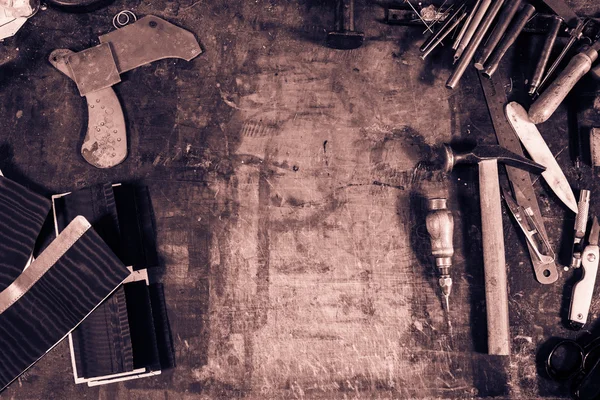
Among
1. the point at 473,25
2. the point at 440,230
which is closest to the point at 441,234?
the point at 440,230

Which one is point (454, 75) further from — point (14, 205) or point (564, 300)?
point (14, 205)

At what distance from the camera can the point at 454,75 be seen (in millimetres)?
2465

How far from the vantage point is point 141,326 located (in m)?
A: 2.44

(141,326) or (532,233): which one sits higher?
(532,233)

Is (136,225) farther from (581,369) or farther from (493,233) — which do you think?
(581,369)

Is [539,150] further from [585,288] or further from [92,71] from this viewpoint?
[92,71]

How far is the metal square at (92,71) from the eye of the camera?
8.38ft

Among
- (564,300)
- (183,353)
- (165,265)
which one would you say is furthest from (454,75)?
(183,353)

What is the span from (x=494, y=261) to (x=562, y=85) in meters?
0.96

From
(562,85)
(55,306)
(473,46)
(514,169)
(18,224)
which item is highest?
(473,46)

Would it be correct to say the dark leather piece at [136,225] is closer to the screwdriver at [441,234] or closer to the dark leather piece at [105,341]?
the dark leather piece at [105,341]

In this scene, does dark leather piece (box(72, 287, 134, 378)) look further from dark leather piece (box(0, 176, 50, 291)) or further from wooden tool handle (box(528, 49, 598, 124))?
wooden tool handle (box(528, 49, 598, 124))

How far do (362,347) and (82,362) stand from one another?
4.62 ft

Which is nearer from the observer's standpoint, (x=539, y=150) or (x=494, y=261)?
(x=494, y=261)
